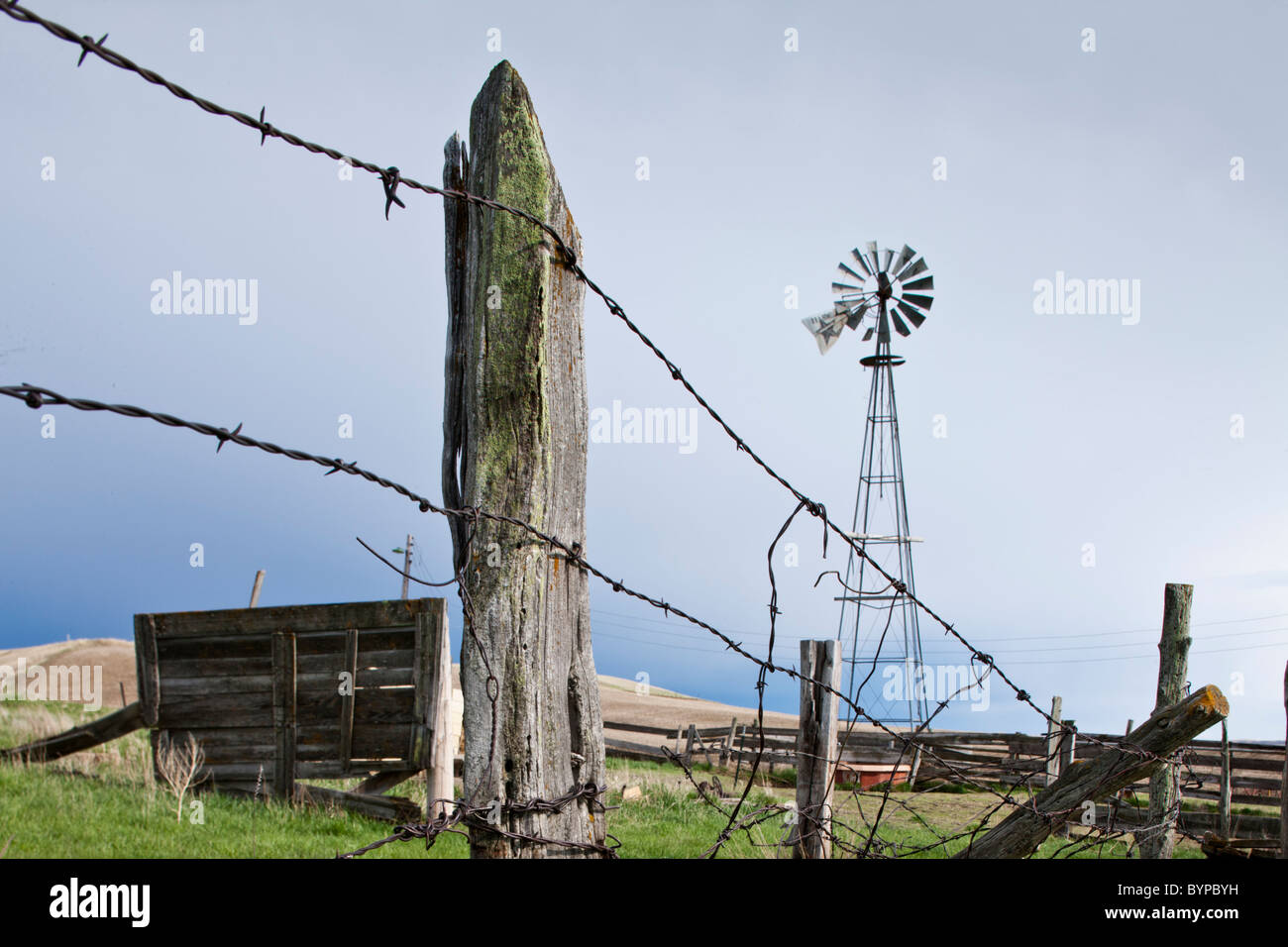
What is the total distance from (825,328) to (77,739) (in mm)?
18038

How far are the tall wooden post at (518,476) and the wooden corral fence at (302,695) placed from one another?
26.9 ft

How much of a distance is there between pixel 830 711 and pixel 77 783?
991cm

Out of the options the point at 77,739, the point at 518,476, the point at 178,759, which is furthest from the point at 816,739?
the point at 77,739

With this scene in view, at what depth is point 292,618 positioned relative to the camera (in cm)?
1112

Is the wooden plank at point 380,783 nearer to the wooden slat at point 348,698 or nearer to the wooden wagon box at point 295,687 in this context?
the wooden wagon box at point 295,687

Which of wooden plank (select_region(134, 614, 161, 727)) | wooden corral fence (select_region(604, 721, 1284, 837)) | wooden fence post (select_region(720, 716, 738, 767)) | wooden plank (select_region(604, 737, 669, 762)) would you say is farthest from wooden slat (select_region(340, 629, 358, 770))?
wooden fence post (select_region(720, 716, 738, 767))

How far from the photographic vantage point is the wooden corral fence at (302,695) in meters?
10.6

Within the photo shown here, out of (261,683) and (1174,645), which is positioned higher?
(1174,645)

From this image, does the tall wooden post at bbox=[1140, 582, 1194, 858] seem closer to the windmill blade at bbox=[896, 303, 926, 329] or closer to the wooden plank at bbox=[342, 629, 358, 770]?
the wooden plank at bbox=[342, 629, 358, 770]

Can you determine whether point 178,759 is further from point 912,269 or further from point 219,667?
point 912,269

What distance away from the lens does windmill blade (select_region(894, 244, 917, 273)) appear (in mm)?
23161

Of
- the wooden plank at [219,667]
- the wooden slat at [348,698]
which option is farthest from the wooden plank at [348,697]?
the wooden plank at [219,667]
